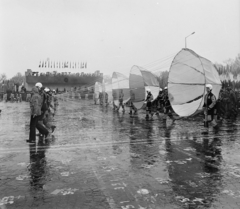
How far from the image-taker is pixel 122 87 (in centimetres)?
2327

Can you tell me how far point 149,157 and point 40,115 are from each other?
177 inches

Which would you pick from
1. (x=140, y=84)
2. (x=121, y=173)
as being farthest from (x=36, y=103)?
(x=140, y=84)

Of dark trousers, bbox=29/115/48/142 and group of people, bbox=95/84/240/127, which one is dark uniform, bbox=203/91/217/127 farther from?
dark trousers, bbox=29/115/48/142

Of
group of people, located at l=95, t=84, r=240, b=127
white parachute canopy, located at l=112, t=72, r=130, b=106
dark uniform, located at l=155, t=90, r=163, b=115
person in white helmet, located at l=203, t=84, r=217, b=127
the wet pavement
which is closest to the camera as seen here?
the wet pavement

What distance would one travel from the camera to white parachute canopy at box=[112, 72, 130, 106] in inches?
896

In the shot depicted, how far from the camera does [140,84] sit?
19.5 m

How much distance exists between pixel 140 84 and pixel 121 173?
46.8ft

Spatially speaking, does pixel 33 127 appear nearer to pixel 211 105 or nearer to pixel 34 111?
pixel 34 111

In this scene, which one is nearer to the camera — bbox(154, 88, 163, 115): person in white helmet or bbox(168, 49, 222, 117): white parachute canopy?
bbox(168, 49, 222, 117): white parachute canopy

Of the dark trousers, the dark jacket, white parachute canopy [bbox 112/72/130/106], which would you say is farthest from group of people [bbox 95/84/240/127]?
the dark jacket

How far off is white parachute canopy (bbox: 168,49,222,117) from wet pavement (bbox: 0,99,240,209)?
4.79 m

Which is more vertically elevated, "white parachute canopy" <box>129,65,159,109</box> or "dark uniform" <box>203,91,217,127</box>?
"white parachute canopy" <box>129,65,159,109</box>

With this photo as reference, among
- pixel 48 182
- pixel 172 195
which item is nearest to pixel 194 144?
pixel 172 195

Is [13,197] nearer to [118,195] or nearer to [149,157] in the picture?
[118,195]
